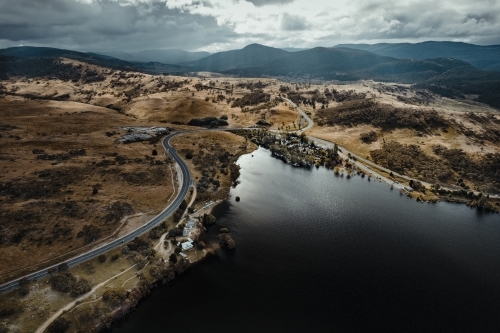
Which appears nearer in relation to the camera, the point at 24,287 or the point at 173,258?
the point at 24,287

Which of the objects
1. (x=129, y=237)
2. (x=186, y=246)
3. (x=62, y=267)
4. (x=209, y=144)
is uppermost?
(x=209, y=144)

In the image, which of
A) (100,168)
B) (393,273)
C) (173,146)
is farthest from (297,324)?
(173,146)

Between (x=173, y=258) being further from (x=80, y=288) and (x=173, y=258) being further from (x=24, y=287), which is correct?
(x=24, y=287)

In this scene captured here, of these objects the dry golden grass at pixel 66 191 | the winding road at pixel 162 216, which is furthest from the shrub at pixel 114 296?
the dry golden grass at pixel 66 191

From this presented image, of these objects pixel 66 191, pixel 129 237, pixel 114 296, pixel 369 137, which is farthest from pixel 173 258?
pixel 369 137

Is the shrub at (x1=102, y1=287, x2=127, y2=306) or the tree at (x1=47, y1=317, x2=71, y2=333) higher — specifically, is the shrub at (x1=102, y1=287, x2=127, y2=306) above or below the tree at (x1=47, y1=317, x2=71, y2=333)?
above

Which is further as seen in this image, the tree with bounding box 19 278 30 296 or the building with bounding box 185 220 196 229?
the building with bounding box 185 220 196 229

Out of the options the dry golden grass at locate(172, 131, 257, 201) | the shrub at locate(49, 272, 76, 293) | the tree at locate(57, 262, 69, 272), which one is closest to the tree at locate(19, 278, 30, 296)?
the shrub at locate(49, 272, 76, 293)

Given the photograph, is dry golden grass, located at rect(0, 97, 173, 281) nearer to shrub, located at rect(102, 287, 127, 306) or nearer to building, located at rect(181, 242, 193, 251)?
building, located at rect(181, 242, 193, 251)
